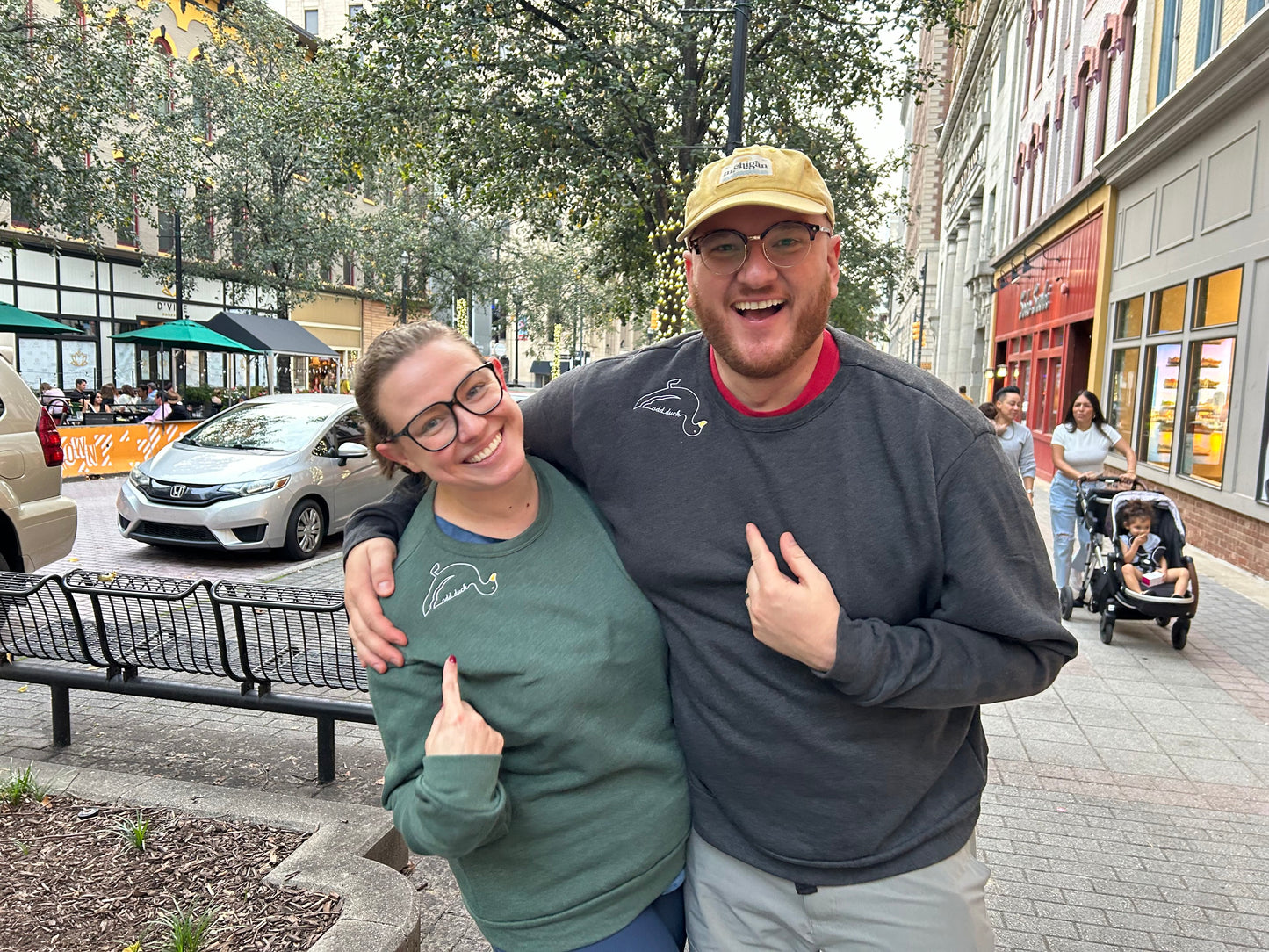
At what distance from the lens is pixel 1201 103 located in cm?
1116

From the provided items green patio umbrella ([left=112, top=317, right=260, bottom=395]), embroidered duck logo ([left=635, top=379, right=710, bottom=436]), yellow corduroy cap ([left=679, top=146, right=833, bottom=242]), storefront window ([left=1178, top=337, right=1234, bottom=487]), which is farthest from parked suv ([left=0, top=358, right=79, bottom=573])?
green patio umbrella ([left=112, top=317, right=260, bottom=395])

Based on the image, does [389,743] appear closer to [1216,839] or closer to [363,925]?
[363,925]

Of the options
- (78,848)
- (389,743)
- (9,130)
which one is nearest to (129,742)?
(78,848)

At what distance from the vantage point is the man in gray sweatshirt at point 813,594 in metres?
1.54

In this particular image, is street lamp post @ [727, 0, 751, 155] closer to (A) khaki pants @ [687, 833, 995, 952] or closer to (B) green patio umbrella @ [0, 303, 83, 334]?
(A) khaki pants @ [687, 833, 995, 952]

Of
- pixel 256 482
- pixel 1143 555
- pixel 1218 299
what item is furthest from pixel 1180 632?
pixel 256 482

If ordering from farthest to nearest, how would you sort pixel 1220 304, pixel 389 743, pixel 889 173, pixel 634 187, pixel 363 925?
1. pixel 889 173
2. pixel 634 187
3. pixel 1220 304
4. pixel 363 925
5. pixel 389 743

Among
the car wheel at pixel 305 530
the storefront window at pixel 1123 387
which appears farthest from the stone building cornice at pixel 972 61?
the car wheel at pixel 305 530

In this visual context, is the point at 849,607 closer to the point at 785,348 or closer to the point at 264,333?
the point at 785,348

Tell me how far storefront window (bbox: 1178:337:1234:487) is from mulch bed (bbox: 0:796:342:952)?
10835 millimetres

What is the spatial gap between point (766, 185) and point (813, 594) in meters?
0.74

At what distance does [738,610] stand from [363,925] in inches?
68.0

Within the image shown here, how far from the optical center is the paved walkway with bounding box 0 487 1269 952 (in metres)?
3.32

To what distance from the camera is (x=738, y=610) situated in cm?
168
